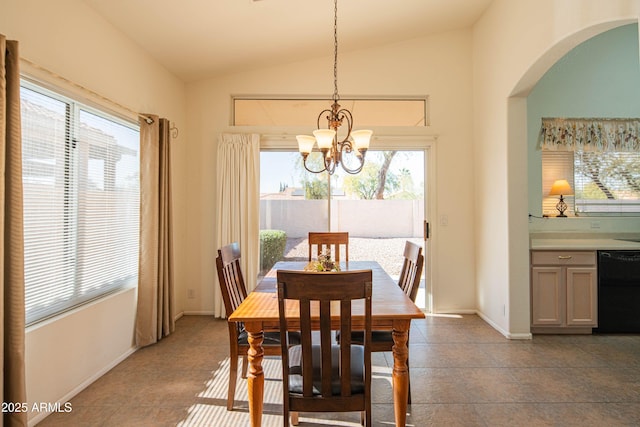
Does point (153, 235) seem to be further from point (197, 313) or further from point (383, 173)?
point (383, 173)

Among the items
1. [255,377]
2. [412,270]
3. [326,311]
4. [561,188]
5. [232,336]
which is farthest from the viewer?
[561,188]

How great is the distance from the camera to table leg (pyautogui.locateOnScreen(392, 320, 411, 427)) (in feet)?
5.74

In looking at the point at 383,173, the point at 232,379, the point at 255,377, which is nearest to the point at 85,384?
the point at 232,379

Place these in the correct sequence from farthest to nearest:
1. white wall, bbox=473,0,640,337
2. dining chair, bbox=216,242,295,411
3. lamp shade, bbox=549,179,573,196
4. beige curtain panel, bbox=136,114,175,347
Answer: lamp shade, bbox=549,179,573,196
beige curtain panel, bbox=136,114,175,347
white wall, bbox=473,0,640,337
dining chair, bbox=216,242,295,411

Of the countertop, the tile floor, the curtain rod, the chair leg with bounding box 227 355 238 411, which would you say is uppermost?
the curtain rod

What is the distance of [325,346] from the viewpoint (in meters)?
1.57

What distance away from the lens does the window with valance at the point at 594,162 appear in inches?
158

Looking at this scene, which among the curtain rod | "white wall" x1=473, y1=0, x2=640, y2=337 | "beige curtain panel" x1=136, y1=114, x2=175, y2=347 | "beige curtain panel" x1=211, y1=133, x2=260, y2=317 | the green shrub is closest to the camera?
the curtain rod

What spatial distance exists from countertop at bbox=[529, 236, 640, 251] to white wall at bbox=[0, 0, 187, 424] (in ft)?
13.0

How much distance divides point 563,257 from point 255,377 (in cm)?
328

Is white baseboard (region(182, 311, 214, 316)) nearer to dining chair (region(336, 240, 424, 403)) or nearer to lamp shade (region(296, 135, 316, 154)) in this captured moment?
dining chair (region(336, 240, 424, 403))

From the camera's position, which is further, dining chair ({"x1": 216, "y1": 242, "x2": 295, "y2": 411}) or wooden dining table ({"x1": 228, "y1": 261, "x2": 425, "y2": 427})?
dining chair ({"x1": 216, "y1": 242, "x2": 295, "y2": 411})

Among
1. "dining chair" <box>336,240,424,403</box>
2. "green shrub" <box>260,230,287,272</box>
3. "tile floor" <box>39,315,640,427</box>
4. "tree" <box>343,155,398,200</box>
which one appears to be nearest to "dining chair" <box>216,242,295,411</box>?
"tile floor" <box>39,315,640,427</box>

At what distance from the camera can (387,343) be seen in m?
2.19
